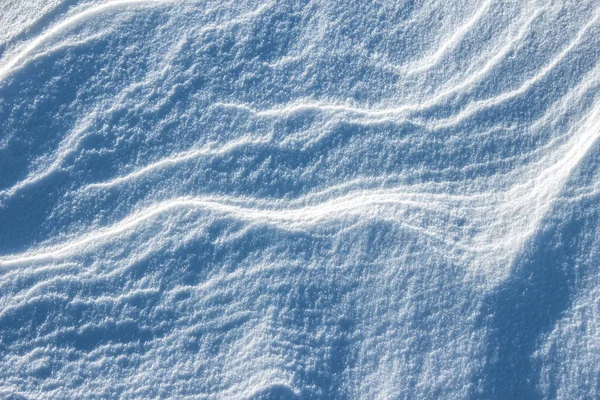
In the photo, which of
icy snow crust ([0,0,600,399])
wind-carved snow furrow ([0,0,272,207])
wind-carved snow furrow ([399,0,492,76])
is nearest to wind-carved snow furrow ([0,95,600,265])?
icy snow crust ([0,0,600,399])

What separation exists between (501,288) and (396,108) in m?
0.43

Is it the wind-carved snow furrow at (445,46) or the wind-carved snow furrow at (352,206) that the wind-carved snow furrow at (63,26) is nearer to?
the wind-carved snow furrow at (352,206)

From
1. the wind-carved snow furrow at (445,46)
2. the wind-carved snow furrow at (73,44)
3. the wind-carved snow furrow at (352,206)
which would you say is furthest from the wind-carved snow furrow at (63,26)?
the wind-carved snow furrow at (445,46)

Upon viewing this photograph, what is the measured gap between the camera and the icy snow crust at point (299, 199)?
956 millimetres

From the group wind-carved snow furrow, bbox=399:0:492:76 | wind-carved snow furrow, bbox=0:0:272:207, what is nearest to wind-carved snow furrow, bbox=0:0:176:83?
wind-carved snow furrow, bbox=0:0:272:207

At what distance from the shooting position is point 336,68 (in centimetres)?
102

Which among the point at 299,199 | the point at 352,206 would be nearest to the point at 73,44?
the point at 299,199

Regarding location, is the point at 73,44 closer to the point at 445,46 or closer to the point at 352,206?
the point at 352,206

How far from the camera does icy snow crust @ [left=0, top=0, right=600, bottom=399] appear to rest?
37.6 inches

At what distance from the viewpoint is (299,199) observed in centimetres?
99

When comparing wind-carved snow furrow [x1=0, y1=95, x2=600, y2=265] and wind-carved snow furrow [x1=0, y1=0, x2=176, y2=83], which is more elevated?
wind-carved snow furrow [x1=0, y1=0, x2=176, y2=83]

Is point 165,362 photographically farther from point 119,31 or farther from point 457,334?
point 119,31

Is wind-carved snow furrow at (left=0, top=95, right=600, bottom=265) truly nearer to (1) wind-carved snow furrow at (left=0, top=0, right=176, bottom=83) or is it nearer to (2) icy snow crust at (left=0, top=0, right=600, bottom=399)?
(2) icy snow crust at (left=0, top=0, right=600, bottom=399)

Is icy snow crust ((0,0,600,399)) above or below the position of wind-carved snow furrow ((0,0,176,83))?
below
